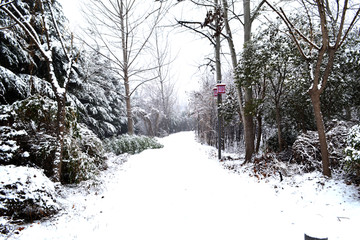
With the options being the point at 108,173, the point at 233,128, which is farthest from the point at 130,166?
the point at 233,128

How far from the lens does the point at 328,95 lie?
5621mm

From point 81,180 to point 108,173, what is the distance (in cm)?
141

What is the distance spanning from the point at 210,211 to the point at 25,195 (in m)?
2.57

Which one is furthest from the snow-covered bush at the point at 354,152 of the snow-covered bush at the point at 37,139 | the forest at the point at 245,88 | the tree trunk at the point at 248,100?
the snow-covered bush at the point at 37,139

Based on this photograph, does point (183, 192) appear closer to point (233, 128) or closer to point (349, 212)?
point (349, 212)

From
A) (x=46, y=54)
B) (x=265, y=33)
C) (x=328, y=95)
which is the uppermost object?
(x=265, y=33)

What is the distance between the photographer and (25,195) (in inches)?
95.9

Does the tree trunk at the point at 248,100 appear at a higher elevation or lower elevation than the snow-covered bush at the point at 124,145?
higher

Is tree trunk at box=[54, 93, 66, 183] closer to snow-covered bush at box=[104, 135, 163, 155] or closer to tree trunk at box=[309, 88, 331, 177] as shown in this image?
tree trunk at box=[309, 88, 331, 177]

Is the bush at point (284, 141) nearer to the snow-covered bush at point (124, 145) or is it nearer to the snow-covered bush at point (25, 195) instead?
→ the snow-covered bush at point (124, 145)

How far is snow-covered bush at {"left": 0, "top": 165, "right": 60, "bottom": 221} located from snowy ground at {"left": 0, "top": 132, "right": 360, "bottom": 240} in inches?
7.0

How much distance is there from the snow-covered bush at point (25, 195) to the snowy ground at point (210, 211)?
0.18 metres

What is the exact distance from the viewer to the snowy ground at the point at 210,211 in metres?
2.22

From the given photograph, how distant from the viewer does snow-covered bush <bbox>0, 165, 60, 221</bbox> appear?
7.61ft
